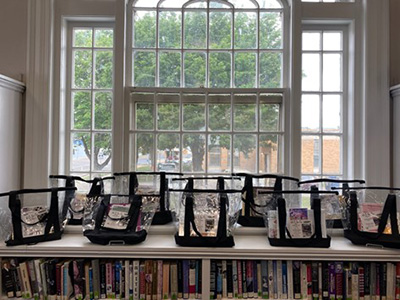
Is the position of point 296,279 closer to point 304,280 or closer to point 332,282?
point 304,280

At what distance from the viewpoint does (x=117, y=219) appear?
177cm

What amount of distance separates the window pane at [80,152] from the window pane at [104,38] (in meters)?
0.71

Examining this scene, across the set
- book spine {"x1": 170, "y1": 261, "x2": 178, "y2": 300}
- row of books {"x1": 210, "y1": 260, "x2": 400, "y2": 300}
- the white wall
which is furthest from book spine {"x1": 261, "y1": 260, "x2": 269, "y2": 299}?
the white wall

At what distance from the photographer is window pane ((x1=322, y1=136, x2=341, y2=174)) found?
226 centimetres

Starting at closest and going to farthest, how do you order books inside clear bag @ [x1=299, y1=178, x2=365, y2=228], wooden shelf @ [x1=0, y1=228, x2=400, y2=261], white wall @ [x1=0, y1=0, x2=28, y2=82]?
1. wooden shelf @ [x1=0, y1=228, x2=400, y2=261]
2. books inside clear bag @ [x1=299, y1=178, x2=365, y2=228]
3. white wall @ [x1=0, y1=0, x2=28, y2=82]

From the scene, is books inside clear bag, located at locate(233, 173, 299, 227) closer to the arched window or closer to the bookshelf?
the bookshelf

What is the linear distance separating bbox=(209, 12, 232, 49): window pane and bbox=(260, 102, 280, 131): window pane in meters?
0.56

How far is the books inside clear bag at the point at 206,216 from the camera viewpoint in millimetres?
1684

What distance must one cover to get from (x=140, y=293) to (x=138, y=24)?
1885mm

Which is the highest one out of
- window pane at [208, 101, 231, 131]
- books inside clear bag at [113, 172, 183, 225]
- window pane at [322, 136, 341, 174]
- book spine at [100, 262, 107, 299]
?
window pane at [208, 101, 231, 131]

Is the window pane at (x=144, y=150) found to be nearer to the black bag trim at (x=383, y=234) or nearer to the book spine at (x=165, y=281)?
the book spine at (x=165, y=281)

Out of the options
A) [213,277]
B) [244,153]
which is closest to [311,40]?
[244,153]

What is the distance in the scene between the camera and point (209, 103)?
2.23m

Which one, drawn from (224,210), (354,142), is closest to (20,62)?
(224,210)
